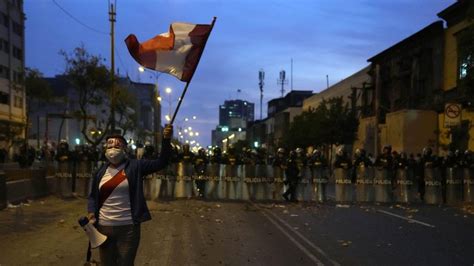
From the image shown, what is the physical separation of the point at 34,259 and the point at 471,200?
15187 mm

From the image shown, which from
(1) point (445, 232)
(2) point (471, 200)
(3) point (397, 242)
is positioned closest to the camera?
(3) point (397, 242)

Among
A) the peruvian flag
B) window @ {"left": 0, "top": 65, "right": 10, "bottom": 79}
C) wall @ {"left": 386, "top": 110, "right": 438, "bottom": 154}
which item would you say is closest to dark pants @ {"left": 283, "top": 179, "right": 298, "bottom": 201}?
the peruvian flag

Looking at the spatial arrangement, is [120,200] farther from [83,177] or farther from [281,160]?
[83,177]

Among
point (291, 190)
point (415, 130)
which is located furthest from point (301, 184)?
point (415, 130)

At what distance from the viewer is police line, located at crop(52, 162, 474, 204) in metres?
20.3

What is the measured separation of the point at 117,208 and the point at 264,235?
682 cm

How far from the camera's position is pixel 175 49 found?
686cm

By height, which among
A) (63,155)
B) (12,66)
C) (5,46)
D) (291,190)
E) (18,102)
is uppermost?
(5,46)

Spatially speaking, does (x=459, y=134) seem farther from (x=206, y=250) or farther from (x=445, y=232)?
(x=206, y=250)

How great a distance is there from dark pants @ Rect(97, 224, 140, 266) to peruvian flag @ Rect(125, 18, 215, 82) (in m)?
1.89

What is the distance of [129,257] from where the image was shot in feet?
18.4

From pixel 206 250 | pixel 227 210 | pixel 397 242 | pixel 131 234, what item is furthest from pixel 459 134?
pixel 131 234

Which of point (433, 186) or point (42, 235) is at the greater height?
point (433, 186)

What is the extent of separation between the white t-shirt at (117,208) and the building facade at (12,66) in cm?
5609
